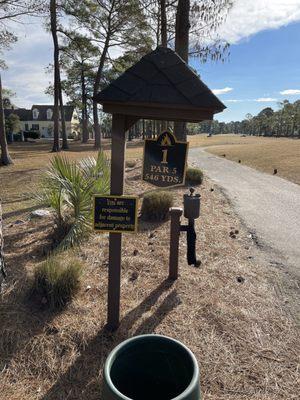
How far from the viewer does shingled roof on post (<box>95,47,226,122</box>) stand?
8.68 ft

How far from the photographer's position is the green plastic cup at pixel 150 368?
2.22 meters

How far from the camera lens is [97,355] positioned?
112 inches

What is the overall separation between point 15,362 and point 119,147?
2.05 metres

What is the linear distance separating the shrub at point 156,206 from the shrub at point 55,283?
9.94 ft

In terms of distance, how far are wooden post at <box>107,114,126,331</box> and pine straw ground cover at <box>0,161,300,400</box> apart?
0.19 m

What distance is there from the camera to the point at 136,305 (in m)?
3.55

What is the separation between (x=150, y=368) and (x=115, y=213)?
4.34ft

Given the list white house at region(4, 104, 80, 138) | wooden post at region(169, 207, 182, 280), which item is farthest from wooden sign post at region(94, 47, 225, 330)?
white house at region(4, 104, 80, 138)

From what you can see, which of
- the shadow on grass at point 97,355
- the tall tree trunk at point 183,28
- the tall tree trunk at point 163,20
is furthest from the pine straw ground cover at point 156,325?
the tall tree trunk at point 163,20

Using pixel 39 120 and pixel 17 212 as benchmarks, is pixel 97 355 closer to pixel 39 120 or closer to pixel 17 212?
pixel 17 212

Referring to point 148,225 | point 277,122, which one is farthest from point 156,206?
point 277,122

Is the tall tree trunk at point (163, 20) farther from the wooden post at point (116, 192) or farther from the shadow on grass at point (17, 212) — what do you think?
the wooden post at point (116, 192)

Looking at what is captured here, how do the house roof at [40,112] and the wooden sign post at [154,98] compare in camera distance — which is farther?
the house roof at [40,112]

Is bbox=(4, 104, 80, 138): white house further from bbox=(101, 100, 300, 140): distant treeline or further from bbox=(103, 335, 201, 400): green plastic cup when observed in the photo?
bbox=(103, 335, 201, 400): green plastic cup
